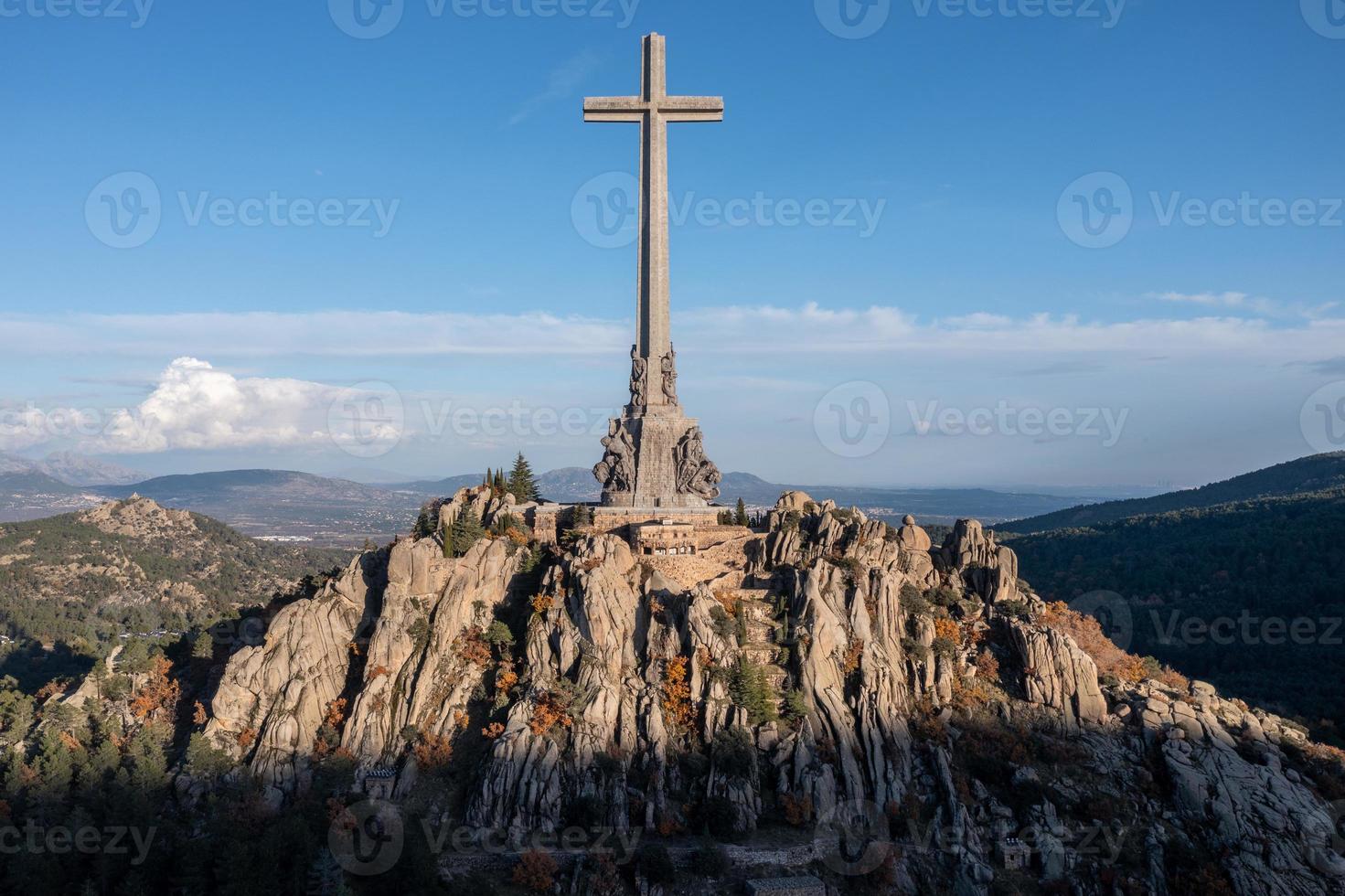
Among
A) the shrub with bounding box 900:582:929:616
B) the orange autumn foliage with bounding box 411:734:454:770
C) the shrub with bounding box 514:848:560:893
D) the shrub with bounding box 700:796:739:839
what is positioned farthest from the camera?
the shrub with bounding box 900:582:929:616

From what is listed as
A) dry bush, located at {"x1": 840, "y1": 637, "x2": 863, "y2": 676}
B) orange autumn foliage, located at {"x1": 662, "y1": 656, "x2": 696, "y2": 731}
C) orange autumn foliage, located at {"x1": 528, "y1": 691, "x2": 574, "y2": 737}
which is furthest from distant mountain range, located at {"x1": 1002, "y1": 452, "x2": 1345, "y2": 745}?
orange autumn foliage, located at {"x1": 528, "y1": 691, "x2": 574, "y2": 737}

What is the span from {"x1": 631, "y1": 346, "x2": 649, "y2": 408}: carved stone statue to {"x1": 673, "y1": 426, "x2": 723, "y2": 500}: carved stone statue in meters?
3.01

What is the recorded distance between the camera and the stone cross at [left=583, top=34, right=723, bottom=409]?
47.3 metres

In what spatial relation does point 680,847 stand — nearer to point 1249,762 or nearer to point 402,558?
point 402,558

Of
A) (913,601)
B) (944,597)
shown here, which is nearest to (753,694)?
(913,601)

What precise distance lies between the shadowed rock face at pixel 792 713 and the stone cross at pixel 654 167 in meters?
12.4

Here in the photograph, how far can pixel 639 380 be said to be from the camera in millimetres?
47781

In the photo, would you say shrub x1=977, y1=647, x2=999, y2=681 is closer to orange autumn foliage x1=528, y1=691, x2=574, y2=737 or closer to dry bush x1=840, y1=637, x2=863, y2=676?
dry bush x1=840, y1=637, x2=863, y2=676

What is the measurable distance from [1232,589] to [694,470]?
50.4m

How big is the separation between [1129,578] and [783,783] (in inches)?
2198

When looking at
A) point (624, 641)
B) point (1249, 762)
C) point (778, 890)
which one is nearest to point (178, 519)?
point (624, 641)

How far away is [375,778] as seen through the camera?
34500mm

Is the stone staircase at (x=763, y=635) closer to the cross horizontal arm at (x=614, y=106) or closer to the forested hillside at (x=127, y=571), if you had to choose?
the cross horizontal arm at (x=614, y=106)

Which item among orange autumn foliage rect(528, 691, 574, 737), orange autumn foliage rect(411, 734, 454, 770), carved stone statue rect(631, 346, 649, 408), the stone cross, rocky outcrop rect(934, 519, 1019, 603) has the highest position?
the stone cross
